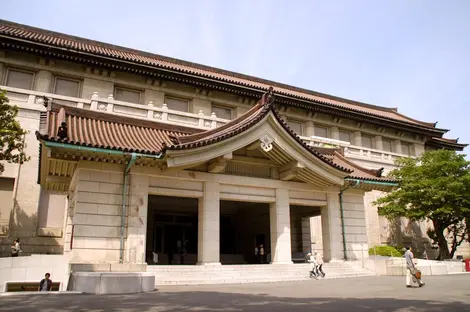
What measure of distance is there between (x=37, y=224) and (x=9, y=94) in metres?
8.43

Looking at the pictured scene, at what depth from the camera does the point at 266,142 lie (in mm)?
16703

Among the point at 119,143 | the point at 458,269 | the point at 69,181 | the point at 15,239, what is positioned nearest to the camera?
the point at 119,143

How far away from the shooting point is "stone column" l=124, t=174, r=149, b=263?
14.5m

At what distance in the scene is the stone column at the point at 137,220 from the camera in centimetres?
1446

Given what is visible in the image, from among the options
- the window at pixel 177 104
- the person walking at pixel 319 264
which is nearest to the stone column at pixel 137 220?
the person walking at pixel 319 264

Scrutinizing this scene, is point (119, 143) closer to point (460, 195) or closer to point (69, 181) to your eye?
point (69, 181)

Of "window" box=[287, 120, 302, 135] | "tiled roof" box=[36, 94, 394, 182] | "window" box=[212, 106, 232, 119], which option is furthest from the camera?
"window" box=[287, 120, 302, 135]

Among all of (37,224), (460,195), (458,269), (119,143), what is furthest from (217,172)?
(460,195)

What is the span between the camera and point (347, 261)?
1880cm

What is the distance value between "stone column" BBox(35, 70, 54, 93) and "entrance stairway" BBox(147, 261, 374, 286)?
636 inches

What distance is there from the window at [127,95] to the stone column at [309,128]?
14861 mm

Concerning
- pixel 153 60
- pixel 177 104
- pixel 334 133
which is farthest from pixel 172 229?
pixel 334 133

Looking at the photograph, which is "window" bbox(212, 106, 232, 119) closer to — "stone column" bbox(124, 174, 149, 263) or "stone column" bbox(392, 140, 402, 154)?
"stone column" bbox(124, 174, 149, 263)

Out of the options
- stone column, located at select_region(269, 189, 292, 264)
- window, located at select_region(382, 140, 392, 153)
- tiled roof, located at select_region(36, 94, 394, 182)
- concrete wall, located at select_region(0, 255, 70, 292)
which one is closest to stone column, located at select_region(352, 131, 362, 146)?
window, located at select_region(382, 140, 392, 153)
